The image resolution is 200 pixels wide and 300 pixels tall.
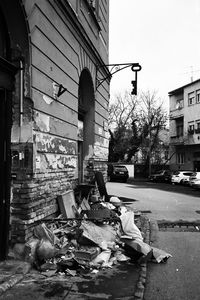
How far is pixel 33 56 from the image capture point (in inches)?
265

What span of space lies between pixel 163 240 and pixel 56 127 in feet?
11.4

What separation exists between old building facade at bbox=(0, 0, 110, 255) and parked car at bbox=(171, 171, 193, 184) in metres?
27.9

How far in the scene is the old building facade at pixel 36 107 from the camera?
20.7 ft

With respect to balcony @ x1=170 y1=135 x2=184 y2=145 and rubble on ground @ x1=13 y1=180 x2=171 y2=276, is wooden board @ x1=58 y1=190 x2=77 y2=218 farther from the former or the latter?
balcony @ x1=170 y1=135 x2=184 y2=145

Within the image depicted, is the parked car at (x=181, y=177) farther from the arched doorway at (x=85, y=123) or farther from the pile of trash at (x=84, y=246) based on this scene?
the pile of trash at (x=84, y=246)

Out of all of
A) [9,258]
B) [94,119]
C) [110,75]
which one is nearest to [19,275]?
[9,258]

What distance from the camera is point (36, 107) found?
6.86 meters

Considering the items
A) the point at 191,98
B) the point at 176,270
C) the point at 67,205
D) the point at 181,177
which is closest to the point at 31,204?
the point at 67,205

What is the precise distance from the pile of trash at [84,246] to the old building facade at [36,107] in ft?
1.02

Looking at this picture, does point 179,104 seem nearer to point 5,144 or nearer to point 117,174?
point 117,174

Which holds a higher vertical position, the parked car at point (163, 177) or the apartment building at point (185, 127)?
the apartment building at point (185, 127)

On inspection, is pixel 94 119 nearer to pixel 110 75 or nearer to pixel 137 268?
pixel 110 75

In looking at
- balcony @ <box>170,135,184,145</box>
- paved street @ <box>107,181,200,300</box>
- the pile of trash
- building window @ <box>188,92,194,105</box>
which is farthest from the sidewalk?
balcony @ <box>170,135,184,145</box>

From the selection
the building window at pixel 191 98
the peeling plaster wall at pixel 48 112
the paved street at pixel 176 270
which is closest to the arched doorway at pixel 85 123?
the peeling plaster wall at pixel 48 112
